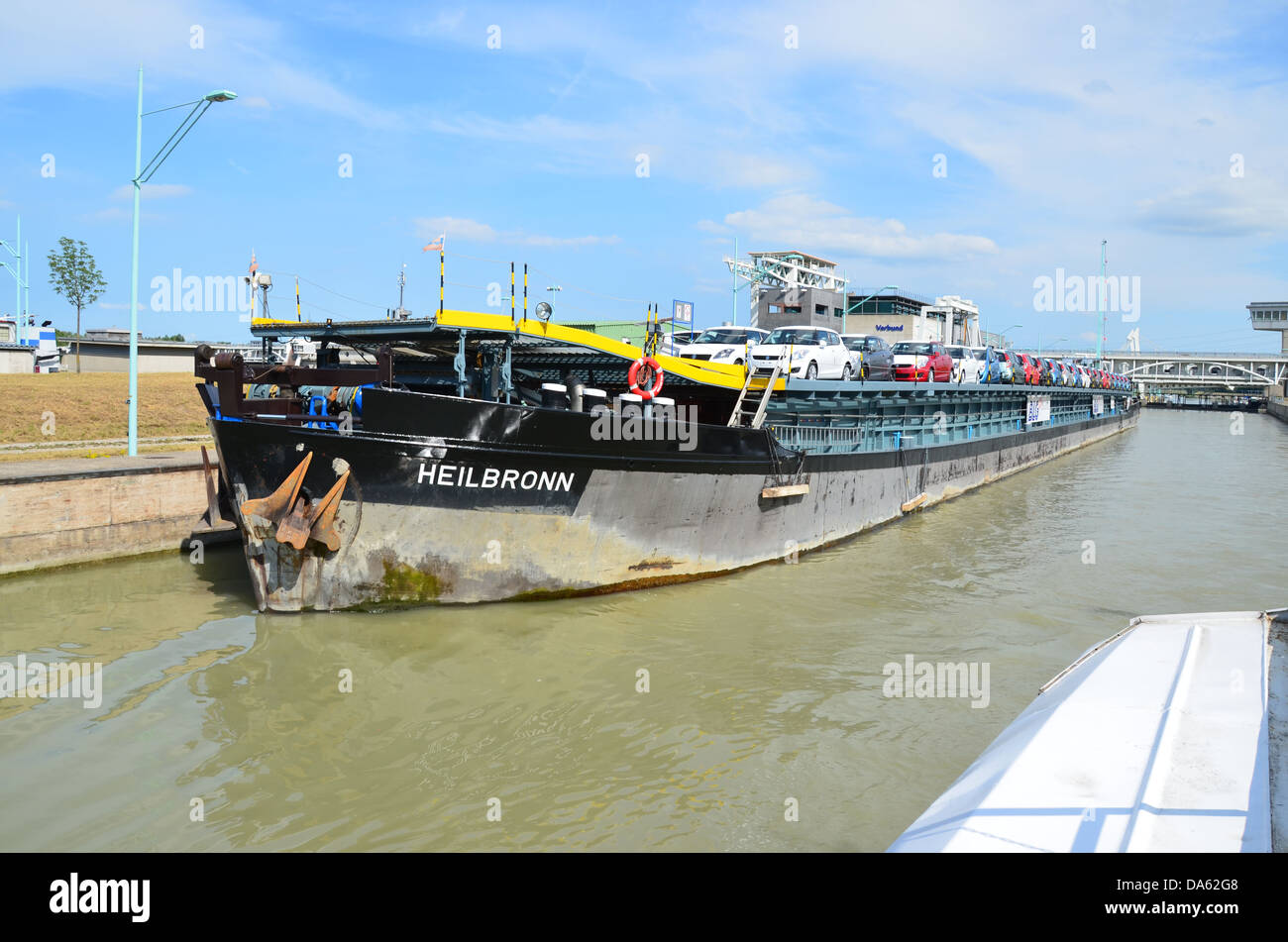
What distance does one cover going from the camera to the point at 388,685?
26.2 ft

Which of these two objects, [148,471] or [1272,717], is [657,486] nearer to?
[1272,717]

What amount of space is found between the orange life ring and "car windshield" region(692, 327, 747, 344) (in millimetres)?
7011

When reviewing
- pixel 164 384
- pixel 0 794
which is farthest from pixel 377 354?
pixel 164 384

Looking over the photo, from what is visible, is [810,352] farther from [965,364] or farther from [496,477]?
[965,364]

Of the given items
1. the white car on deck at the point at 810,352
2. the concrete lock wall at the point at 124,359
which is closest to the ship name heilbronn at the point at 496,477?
the white car on deck at the point at 810,352

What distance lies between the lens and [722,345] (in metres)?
17.6

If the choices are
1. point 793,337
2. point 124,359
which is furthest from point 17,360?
point 793,337

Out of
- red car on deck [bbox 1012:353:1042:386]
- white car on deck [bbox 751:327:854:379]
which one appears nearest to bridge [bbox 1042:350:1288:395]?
red car on deck [bbox 1012:353:1042:386]

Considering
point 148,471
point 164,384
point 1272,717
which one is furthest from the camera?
point 164,384

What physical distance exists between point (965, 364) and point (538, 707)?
82.3ft

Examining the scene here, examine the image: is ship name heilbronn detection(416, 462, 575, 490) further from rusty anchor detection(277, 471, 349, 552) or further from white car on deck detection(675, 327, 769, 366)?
white car on deck detection(675, 327, 769, 366)

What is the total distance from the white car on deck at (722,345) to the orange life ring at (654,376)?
449 centimetres

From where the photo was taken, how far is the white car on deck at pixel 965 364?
28000 millimetres
